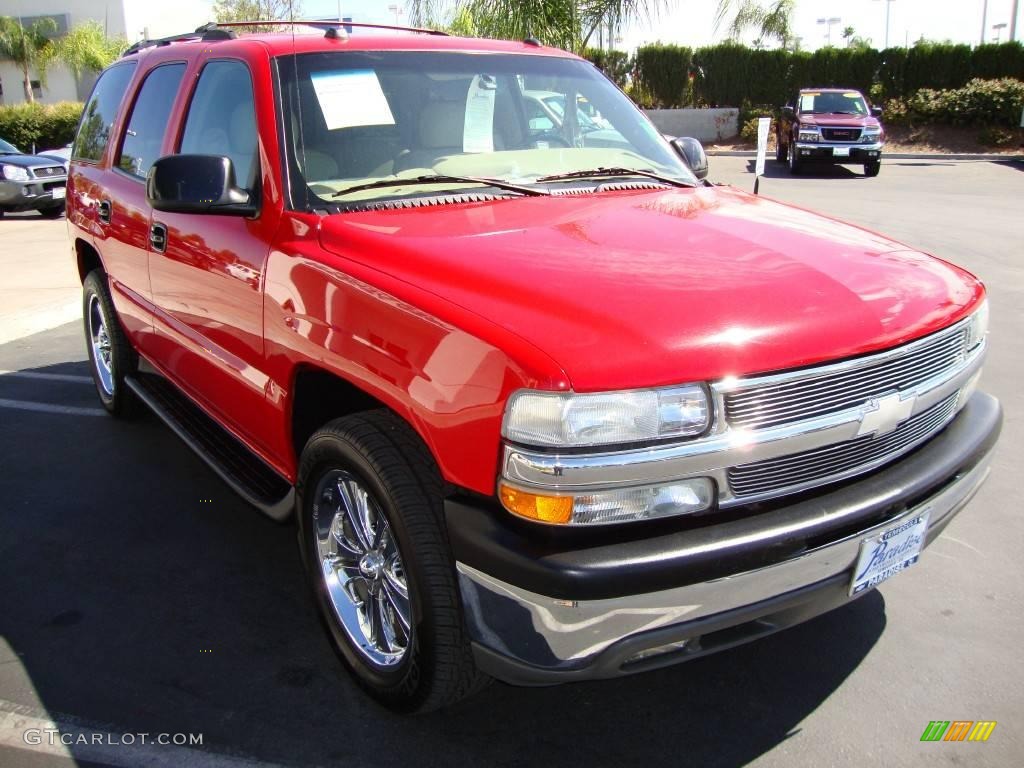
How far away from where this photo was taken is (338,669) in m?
3.07

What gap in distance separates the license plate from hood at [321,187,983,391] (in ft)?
1.64

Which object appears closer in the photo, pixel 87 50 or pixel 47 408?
pixel 47 408

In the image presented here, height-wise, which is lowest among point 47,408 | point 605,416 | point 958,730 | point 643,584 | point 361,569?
point 958,730

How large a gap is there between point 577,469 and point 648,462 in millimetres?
163

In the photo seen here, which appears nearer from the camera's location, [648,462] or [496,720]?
[648,462]

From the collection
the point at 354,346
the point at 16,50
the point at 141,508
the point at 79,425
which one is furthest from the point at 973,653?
the point at 16,50

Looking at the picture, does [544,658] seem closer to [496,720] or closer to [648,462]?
[648,462]

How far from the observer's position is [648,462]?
2129mm

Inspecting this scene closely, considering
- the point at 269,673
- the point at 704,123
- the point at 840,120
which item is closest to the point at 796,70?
the point at 704,123

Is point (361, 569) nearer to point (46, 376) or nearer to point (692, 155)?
point (692, 155)

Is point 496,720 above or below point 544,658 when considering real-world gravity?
below

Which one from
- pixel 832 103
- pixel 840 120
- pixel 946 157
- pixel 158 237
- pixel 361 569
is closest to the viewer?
pixel 361 569

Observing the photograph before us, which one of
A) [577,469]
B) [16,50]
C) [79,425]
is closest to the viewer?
[577,469]

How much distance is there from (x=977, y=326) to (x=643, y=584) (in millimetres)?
1571
